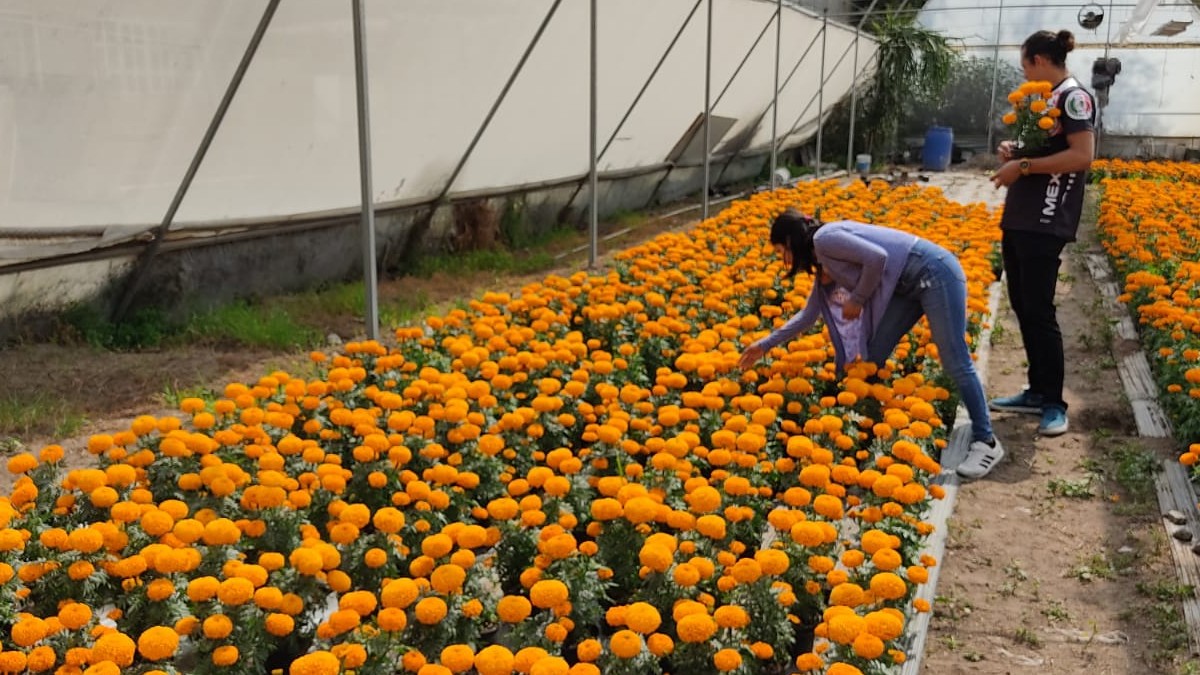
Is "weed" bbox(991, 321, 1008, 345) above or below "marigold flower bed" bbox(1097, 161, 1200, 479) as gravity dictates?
below

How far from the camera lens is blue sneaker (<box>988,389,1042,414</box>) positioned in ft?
14.5

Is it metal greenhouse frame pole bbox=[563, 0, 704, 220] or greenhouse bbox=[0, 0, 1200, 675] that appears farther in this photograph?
metal greenhouse frame pole bbox=[563, 0, 704, 220]

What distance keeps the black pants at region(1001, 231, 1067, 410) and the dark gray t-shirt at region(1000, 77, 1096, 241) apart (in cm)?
6

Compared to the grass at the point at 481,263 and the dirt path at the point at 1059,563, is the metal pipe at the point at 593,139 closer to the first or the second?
the grass at the point at 481,263

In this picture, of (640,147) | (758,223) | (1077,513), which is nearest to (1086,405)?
(1077,513)

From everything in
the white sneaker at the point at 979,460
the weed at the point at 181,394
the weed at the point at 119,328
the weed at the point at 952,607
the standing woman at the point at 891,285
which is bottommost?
the weed at the point at 952,607

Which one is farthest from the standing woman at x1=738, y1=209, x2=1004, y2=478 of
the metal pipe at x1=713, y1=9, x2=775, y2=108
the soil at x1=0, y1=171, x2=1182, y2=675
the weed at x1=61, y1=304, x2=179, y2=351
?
the metal pipe at x1=713, y1=9, x2=775, y2=108

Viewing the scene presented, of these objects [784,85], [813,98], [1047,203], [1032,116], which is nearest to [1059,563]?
[1047,203]

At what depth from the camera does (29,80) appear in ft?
13.2

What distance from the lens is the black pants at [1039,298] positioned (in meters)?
4.08

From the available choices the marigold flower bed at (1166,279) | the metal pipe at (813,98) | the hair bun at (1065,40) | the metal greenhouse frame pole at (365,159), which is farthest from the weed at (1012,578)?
the metal pipe at (813,98)

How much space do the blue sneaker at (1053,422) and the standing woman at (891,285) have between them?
48cm

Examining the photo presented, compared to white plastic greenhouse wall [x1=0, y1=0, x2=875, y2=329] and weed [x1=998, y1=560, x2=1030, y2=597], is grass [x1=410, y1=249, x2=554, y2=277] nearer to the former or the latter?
white plastic greenhouse wall [x1=0, y1=0, x2=875, y2=329]

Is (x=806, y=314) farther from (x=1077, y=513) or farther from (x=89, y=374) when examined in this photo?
(x=89, y=374)
